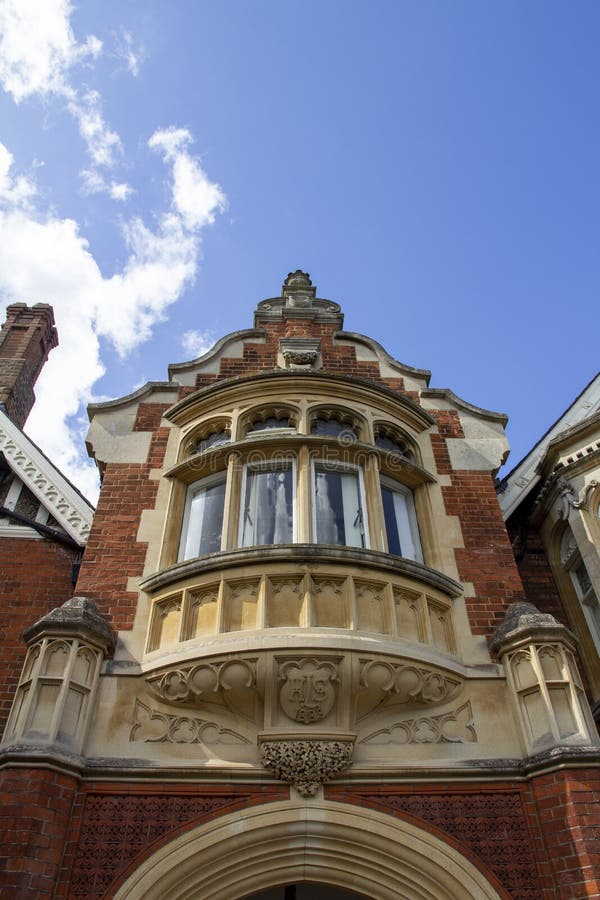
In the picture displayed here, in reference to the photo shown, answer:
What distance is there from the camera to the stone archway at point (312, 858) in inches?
220

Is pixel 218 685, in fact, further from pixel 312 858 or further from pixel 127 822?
pixel 312 858

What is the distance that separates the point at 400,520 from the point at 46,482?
5.15 m

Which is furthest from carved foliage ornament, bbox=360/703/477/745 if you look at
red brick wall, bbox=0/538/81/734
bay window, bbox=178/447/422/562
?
red brick wall, bbox=0/538/81/734

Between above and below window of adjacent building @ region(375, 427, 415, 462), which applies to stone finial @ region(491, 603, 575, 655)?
below

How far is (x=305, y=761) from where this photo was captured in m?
6.04

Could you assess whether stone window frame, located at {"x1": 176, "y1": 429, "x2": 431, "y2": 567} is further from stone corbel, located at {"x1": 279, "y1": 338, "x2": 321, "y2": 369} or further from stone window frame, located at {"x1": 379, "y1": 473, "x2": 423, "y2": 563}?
stone corbel, located at {"x1": 279, "y1": 338, "x2": 321, "y2": 369}

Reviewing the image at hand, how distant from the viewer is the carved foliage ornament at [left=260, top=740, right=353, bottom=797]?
598 centimetres

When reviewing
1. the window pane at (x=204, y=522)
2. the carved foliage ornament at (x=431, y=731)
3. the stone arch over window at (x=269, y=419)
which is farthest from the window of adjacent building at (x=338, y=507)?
the carved foliage ornament at (x=431, y=731)

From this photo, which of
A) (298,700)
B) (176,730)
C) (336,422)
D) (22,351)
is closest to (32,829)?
(176,730)

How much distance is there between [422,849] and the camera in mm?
5723

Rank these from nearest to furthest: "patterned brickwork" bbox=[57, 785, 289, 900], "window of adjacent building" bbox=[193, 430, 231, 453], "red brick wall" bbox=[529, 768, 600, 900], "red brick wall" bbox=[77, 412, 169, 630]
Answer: "red brick wall" bbox=[529, 768, 600, 900]
"patterned brickwork" bbox=[57, 785, 289, 900]
"red brick wall" bbox=[77, 412, 169, 630]
"window of adjacent building" bbox=[193, 430, 231, 453]

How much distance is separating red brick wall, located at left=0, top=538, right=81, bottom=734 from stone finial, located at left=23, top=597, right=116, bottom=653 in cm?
131

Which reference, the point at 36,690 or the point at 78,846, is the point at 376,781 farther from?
the point at 36,690

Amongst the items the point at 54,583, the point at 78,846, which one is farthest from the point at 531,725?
the point at 54,583
